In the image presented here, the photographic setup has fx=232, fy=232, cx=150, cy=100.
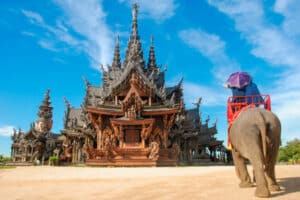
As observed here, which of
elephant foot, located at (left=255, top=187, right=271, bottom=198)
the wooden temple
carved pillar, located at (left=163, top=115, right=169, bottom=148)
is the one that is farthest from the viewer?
carved pillar, located at (left=163, top=115, right=169, bottom=148)

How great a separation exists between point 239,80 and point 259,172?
2.81m

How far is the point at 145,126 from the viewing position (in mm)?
21125

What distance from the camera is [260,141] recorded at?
14.9ft

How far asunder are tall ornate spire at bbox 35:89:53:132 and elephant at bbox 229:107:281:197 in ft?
136

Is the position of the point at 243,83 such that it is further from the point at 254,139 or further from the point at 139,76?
the point at 139,76

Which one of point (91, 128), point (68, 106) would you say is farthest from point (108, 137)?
point (68, 106)

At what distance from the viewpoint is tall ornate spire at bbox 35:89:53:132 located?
1607 inches

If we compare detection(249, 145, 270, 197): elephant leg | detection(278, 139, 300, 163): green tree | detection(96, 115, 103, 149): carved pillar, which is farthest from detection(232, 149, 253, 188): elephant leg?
detection(278, 139, 300, 163): green tree

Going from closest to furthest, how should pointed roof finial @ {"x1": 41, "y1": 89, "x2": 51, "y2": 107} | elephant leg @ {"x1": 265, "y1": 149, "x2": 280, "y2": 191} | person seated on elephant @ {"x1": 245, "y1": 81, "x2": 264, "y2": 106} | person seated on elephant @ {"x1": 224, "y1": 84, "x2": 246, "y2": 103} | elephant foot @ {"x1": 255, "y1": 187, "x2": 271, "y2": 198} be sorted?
elephant foot @ {"x1": 255, "y1": 187, "x2": 271, "y2": 198} → elephant leg @ {"x1": 265, "y1": 149, "x2": 280, "y2": 191} → person seated on elephant @ {"x1": 245, "y1": 81, "x2": 264, "y2": 106} → person seated on elephant @ {"x1": 224, "y1": 84, "x2": 246, "y2": 103} → pointed roof finial @ {"x1": 41, "y1": 89, "x2": 51, "y2": 107}

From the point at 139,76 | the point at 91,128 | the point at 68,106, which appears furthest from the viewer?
the point at 68,106

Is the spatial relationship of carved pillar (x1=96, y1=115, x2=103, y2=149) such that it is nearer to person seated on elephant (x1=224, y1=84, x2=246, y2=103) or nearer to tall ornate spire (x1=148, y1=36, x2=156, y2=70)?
tall ornate spire (x1=148, y1=36, x2=156, y2=70)

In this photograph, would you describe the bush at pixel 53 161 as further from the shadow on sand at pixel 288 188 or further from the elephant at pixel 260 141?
the elephant at pixel 260 141

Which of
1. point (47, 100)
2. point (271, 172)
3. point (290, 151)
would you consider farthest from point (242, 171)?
point (290, 151)

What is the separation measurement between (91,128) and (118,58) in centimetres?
1533
